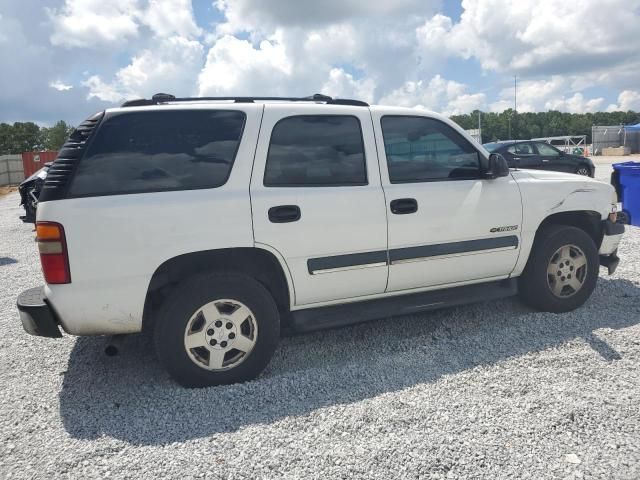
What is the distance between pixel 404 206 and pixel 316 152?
761 mm

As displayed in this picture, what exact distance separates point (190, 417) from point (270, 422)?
499 mm

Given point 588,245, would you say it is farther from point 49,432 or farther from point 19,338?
point 19,338

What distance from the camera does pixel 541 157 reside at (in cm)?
1548

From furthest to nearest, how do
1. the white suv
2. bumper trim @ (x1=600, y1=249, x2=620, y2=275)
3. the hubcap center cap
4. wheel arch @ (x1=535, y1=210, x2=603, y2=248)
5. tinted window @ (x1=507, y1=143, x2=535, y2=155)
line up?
tinted window @ (x1=507, y1=143, x2=535, y2=155) < bumper trim @ (x1=600, y1=249, x2=620, y2=275) < wheel arch @ (x1=535, y1=210, x2=603, y2=248) < the hubcap center cap < the white suv

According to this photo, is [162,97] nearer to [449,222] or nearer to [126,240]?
[126,240]

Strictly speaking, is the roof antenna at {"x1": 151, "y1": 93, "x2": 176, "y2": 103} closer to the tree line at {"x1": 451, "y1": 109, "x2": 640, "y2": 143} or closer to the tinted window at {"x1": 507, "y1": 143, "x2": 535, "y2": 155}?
the tinted window at {"x1": 507, "y1": 143, "x2": 535, "y2": 155}

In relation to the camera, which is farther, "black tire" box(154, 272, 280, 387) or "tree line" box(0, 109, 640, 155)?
"tree line" box(0, 109, 640, 155)

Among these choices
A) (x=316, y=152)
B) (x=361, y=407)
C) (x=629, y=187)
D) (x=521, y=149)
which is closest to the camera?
(x=361, y=407)

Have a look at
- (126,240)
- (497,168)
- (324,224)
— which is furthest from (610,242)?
(126,240)

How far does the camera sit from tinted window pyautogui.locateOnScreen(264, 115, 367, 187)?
3451 millimetres

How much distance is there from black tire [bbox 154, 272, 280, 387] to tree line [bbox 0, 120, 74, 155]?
7980 centimetres

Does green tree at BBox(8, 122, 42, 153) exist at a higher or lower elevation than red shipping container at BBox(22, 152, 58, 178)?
higher

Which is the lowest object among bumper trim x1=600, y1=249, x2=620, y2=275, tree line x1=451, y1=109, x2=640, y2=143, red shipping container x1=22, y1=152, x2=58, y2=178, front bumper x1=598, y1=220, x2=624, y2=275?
bumper trim x1=600, y1=249, x2=620, y2=275

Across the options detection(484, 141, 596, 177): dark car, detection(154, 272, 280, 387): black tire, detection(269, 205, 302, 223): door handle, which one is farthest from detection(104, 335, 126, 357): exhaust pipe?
detection(484, 141, 596, 177): dark car
